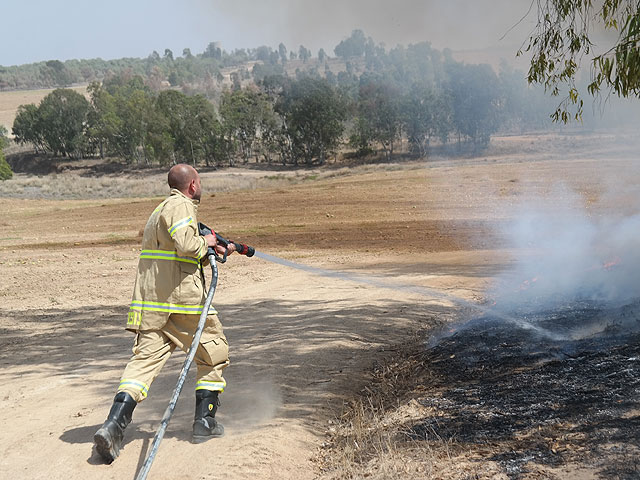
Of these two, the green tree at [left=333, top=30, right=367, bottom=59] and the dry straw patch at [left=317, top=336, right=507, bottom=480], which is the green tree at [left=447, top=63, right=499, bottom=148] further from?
the dry straw patch at [left=317, top=336, right=507, bottom=480]

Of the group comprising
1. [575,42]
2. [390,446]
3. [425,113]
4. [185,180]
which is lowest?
[390,446]

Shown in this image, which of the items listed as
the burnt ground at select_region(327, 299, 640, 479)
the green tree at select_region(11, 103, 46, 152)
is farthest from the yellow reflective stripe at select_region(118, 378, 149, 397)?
the green tree at select_region(11, 103, 46, 152)

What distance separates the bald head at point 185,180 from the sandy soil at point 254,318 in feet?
5.64

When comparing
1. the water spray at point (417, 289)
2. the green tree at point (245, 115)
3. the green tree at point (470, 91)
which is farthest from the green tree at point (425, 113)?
the green tree at point (245, 115)

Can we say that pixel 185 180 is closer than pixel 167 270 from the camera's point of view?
No

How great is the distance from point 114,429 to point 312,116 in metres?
54.0

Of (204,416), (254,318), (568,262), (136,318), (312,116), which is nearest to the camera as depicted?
(136,318)

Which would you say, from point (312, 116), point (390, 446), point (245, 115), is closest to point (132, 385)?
point (390, 446)

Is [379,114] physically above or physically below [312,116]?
below

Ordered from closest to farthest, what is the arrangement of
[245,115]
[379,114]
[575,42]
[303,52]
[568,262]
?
[575,42]
[568,262]
[379,114]
[245,115]
[303,52]

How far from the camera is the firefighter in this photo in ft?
14.2

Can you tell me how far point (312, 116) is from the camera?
57.0 meters

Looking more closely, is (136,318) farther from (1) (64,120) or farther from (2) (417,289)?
(1) (64,120)

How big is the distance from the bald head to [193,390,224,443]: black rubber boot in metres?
1.37
